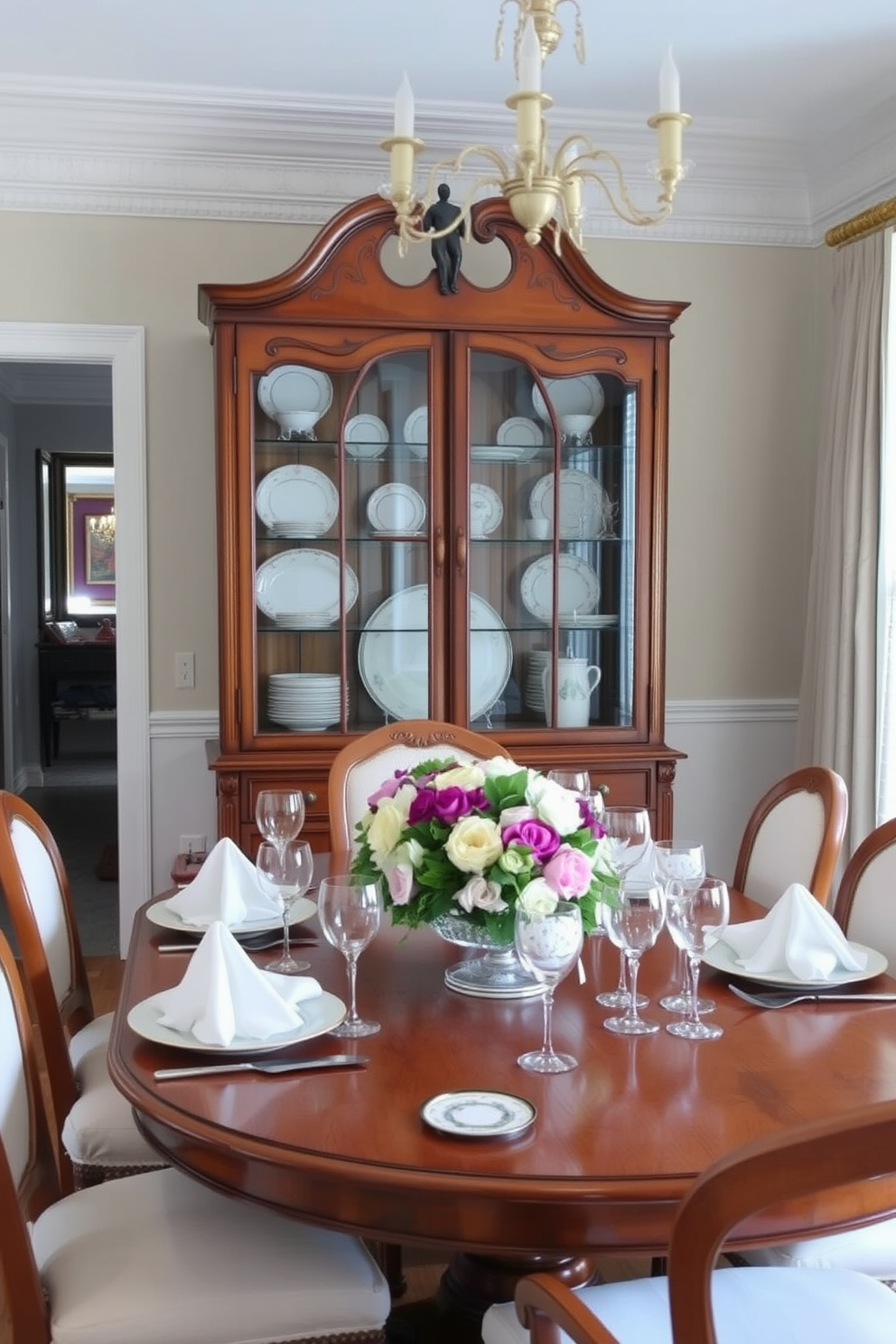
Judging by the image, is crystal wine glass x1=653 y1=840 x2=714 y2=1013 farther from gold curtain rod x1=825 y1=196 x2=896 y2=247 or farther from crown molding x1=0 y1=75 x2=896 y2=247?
crown molding x1=0 y1=75 x2=896 y2=247

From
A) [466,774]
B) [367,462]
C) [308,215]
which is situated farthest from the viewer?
[308,215]

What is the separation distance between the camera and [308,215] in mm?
3666

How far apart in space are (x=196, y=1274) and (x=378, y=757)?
1.37 meters

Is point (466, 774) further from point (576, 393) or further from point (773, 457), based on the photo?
point (773, 457)

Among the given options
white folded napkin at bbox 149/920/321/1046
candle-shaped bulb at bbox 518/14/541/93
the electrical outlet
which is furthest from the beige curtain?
white folded napkin at bbox 149/920/321/1046

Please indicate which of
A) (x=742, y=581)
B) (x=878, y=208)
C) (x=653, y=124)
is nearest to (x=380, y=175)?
(x=878, y=208)

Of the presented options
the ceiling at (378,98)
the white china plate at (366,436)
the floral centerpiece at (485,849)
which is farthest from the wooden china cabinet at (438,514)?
the floral centerpiece at (485,849)

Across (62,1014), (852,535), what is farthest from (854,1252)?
(852,535)

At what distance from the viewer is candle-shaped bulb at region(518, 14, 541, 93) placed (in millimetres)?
1684

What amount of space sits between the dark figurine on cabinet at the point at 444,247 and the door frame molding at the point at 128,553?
0.92 m

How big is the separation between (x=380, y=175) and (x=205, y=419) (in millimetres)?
875

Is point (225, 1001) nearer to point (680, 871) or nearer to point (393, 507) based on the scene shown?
point (680, 871)

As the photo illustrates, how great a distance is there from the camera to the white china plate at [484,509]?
11.3 feet

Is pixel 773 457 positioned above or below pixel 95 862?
above
